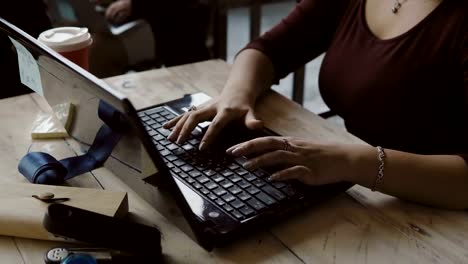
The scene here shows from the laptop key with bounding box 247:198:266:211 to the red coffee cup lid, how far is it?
51 cm

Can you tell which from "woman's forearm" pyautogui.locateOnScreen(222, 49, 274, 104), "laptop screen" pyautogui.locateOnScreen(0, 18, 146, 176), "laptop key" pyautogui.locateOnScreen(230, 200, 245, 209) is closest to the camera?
"laptop screen" pyautogui.locateOnScreen(0, 18, 146, 176)

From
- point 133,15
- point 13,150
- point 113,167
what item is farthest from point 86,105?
point 133,15

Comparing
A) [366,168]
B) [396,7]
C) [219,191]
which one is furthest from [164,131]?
[396,7]

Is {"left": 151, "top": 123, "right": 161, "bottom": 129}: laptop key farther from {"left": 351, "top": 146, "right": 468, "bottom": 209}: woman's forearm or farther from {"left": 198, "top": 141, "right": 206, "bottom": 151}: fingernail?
{"left": 351, "top": 146, "right": 468, "bottom": 209}: woman's forearm

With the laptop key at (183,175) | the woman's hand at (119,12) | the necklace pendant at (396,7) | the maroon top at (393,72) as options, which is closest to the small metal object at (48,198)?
the laptop key at (183,175)

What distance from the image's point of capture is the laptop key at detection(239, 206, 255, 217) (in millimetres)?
769

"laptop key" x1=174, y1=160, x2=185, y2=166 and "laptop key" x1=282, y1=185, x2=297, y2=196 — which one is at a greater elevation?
"laptop key" x1=174, y1=160, x2=185, y2=166

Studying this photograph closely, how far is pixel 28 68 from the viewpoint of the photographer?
0.95m

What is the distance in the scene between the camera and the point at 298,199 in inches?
32.0

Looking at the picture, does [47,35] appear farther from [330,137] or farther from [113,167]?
[330,137]

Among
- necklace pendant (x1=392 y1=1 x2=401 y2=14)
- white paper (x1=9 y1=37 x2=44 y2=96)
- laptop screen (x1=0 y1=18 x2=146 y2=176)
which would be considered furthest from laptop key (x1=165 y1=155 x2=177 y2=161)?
necklace pendant (x1=392 y1=1 x2=401 y2=14)

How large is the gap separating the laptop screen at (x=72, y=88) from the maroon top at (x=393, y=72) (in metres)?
0.53

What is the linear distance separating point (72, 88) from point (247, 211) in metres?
0.30

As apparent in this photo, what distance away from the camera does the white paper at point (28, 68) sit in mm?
898
